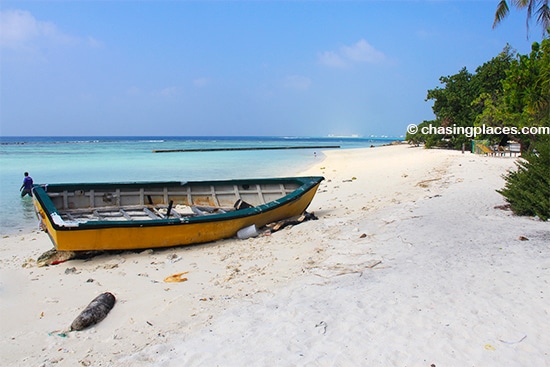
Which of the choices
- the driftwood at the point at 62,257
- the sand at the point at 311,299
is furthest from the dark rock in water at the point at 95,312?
the driftwood at the point at 62,257

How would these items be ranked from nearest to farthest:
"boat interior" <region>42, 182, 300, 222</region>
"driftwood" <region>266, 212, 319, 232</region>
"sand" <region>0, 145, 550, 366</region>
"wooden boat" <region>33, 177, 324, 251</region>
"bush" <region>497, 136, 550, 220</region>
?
"sand" <region>0, 145, 550, 366</region> → "wooden boat" <region>33, 177, 324, 251</region> → "bush" <region>497, 136, 550, 220</region> → "driftwood" <region>266, 212, 319, 232</region> → "boat interior" <region>42, 182, 300, 222</region>

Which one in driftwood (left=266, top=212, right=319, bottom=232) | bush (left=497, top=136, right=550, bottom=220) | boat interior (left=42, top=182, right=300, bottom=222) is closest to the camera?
bush (left=497, top=136, right=550, bottom=220)

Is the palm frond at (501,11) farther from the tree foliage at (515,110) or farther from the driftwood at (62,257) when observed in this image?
the driftwood at (62,257)

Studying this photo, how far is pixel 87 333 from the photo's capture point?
3.85 m

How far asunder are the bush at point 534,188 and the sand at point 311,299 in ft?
0.76

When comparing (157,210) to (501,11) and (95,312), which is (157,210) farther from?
(501,11)

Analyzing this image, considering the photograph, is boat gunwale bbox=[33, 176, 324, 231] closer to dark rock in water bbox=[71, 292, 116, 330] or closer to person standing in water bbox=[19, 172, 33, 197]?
dark rock in water bbox=[71, 292, 116, 330]

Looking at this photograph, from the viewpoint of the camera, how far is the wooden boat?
6.25 metres

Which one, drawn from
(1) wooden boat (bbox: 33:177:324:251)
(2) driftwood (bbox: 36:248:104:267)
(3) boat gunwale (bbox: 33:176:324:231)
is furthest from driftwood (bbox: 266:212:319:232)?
(2) driftwood (bbox: 36:248:104:267)

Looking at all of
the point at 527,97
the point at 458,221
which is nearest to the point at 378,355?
the point at 458,221

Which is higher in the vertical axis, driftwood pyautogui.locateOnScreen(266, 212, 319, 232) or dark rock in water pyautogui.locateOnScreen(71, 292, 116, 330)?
driftwood pyautogui.locateOnScreen(266, 212, 319, 232)

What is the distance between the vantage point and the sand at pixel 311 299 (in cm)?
312

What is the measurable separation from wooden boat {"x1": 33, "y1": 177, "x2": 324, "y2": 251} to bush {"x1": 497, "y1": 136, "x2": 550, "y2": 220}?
3.88 m

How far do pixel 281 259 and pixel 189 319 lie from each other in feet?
6.81
